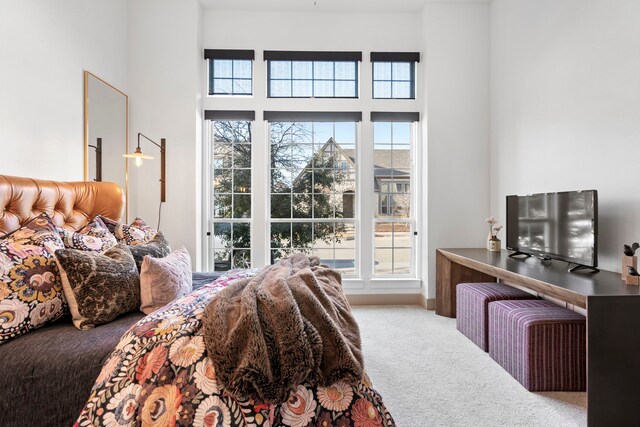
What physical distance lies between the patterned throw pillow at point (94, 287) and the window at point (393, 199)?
2918 millimetres

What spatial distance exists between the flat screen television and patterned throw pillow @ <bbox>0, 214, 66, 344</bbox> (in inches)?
120

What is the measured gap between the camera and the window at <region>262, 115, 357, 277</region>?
405 cm

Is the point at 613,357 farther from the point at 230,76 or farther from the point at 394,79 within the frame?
the point at 230,76

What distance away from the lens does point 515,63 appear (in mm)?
3439

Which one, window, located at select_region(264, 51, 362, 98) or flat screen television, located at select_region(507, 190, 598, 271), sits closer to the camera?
flat screen television, located at select_region(507, 190, 598, 271)

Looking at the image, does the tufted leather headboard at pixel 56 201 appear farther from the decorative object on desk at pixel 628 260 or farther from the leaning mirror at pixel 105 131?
the decorative object on desk at pixel 628 260

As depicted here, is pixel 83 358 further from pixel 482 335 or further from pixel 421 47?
pixel 421 47

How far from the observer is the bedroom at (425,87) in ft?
9.13

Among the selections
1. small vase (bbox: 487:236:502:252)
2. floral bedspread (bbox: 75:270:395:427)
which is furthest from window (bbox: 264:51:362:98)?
floral bedspread (bbox: 75:270:395:427)

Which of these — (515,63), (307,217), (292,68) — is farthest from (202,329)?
(515,63)

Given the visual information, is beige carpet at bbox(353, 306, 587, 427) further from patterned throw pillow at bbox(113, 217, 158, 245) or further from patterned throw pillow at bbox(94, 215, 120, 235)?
patterned throw pillow at bbox(94, 215, 120, 235)

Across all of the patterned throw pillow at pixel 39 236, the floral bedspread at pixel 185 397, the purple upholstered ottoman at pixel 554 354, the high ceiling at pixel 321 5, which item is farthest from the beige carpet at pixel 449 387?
the high ceiling at pixel 321 5

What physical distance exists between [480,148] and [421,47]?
1.35 meters

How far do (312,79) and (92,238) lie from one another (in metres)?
2.97
